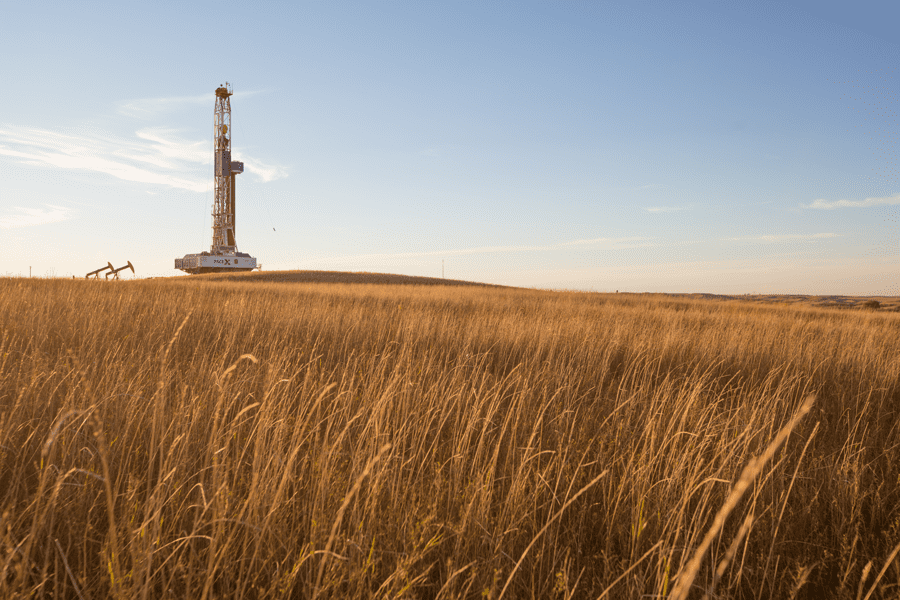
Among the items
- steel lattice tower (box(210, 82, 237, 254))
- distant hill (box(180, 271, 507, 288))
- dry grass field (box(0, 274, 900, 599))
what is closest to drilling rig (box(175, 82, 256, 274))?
steel lattice tower (box(210, 82, 237, 254))

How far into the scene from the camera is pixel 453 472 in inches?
116

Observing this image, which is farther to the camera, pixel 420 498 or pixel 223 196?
pixel 223 196

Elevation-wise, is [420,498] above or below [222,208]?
below

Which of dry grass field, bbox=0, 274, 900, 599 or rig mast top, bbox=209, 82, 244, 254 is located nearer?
dry grass field, bbox=0, 274, 900, 599

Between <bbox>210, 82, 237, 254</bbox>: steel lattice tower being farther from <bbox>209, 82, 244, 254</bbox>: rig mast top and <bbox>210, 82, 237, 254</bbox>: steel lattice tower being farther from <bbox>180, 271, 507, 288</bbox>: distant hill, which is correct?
<bbox>180, 271, 507, 288</bbox>: distant hill

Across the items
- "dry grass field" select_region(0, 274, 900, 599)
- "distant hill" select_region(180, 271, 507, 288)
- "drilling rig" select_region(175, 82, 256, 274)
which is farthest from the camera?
"drilling rig" select_region(175, 82, 256, 274)

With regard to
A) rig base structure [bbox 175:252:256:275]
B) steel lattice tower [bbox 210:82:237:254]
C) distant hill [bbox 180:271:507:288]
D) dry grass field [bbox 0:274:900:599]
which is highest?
steel lattice tower [bbox 210:82:237:254]

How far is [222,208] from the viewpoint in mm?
60812

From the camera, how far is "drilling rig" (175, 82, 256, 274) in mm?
58594

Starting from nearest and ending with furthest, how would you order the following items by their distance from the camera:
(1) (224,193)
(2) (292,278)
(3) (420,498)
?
(3) (420,498), (2) (292,278), (1) (224,193)

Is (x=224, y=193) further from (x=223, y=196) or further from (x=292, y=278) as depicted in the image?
(x=292, y=278)

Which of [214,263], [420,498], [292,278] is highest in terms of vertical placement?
[214,263]

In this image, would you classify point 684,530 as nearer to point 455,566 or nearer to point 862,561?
point 862,561

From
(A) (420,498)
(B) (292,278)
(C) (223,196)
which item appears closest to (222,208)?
(C) (223,196)
